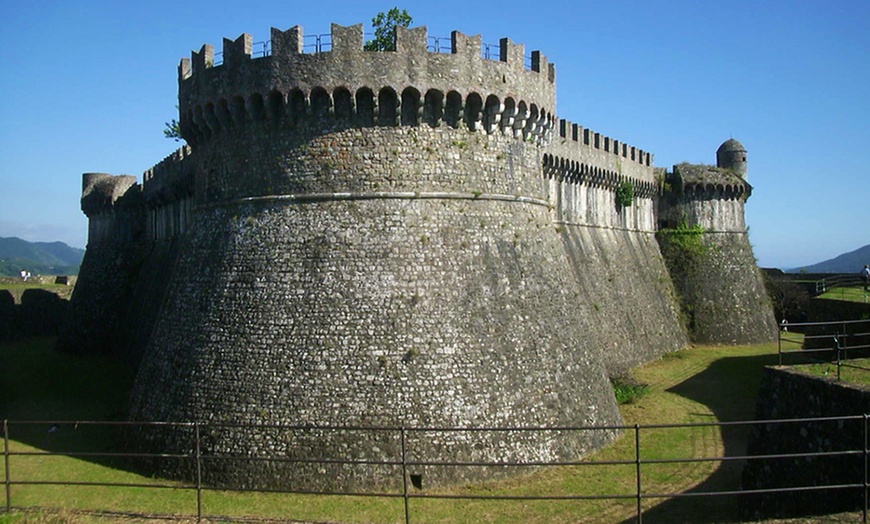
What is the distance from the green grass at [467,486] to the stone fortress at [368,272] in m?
0.75

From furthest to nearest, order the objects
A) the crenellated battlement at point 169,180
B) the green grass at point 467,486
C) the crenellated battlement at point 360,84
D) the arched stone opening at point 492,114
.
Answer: the crenellated battlement at point 169,180 < the arched stone opening at point 492,114 < the crenellated battlement at point 360,84 < the green grass at point 467,486

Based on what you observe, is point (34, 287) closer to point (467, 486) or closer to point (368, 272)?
point (368, 272)

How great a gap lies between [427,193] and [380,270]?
8.08 ft

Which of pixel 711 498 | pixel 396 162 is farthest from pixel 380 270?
pixel 711 498

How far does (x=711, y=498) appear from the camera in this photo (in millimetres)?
16000

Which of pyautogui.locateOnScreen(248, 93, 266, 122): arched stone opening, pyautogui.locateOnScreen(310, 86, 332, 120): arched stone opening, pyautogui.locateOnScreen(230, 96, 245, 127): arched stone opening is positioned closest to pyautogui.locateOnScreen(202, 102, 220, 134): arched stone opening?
pyautogui.locateOnScreen(230, 96, 245, 127): arched stone opening

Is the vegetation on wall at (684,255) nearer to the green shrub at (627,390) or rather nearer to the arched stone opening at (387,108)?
the green shrub at (627,390)

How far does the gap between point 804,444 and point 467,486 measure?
7.03 metres

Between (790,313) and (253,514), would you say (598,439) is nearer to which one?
(253,514)

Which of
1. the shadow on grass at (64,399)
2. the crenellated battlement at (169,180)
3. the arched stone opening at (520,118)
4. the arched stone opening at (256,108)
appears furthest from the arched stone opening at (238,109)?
the crenellated battlement at (169,180)

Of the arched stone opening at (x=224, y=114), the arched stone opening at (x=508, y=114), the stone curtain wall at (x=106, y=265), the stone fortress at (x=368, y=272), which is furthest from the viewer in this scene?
the stone curtain wall at (x=106, y=265)

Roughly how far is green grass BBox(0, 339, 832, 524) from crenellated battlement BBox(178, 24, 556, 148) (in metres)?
9.39

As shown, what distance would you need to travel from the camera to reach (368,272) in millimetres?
17109

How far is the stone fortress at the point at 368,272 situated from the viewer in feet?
53.1
